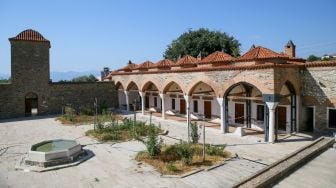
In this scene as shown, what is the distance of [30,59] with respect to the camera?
2303cm

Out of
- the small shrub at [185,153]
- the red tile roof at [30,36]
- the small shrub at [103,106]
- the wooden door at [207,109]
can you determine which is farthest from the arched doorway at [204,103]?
the red tile roof at [30,36]

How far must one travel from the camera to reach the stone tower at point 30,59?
2252 centimetres

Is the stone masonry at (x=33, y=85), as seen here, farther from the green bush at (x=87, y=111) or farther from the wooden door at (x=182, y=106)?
the wooden door at (x=182, y=106)

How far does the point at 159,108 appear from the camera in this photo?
85.7 feet

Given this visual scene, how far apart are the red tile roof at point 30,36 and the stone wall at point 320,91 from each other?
1953 cm

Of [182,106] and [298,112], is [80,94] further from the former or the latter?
[298,112]

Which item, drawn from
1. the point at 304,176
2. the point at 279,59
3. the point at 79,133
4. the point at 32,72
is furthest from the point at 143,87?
the point at 304,176

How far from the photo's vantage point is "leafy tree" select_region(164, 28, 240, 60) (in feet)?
124

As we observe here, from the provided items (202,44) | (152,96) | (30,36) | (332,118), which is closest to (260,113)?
(332,118)

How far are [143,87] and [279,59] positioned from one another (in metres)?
11.5

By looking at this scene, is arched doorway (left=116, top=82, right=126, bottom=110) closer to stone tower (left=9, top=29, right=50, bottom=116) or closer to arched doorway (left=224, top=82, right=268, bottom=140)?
stone tower (left=9, top=29, right=50, bottom=116)

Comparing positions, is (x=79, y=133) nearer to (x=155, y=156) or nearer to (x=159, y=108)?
(x=155, y=156)

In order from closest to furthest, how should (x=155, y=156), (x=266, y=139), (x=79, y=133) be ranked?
1. (x=155, y=156)
2. (x=266, y=139)
3. (x=79, y=133)

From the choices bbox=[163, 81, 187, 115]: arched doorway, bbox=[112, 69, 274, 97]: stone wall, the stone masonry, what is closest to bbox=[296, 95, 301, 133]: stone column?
bbox=[112, 69, 274, 97]: stone wall
